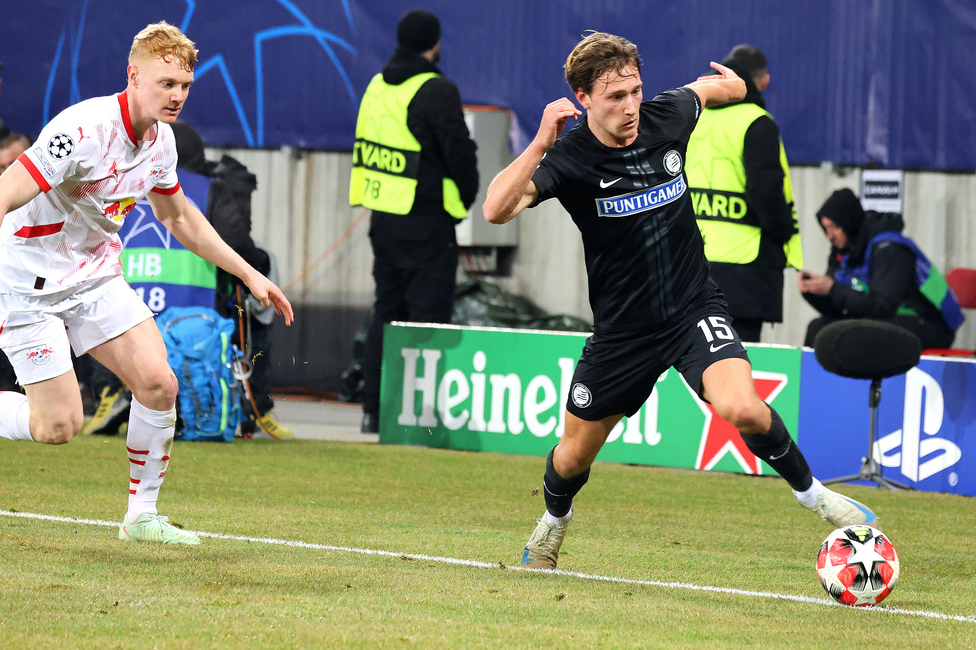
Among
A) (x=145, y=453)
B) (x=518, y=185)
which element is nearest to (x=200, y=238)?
(x=145, y=453)

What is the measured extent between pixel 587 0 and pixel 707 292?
7.32 meters

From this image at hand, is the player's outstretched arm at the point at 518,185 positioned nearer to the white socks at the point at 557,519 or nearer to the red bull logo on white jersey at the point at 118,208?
the white socks at the point at 557,519

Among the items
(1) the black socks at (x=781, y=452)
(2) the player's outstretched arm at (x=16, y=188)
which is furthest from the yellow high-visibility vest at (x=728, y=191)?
(2) the player's outstretched arm at (x=16, y=188)

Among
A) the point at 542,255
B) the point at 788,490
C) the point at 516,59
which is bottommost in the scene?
the point at 788,490

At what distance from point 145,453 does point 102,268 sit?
78 cm

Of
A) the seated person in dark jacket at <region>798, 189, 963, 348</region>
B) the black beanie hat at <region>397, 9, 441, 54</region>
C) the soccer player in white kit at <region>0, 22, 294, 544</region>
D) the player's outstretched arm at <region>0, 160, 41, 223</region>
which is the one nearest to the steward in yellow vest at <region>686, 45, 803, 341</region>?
the seated person in dark jacket at <region>798, 189, 963, 348</region>

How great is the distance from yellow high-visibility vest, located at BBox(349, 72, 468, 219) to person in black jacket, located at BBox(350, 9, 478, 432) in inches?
0.4

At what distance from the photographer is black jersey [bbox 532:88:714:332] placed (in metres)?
5.57

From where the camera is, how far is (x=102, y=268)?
5.86 metres

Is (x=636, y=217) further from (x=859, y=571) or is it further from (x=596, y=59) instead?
(x=859, y=571)

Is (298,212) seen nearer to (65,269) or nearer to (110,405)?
(110,405)

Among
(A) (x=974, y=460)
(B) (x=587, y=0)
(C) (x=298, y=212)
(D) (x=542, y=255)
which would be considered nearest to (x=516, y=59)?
(B) (x=587, y=0)

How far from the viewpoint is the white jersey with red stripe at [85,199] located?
5527mm

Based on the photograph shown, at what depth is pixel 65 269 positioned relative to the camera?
18.9 ft
